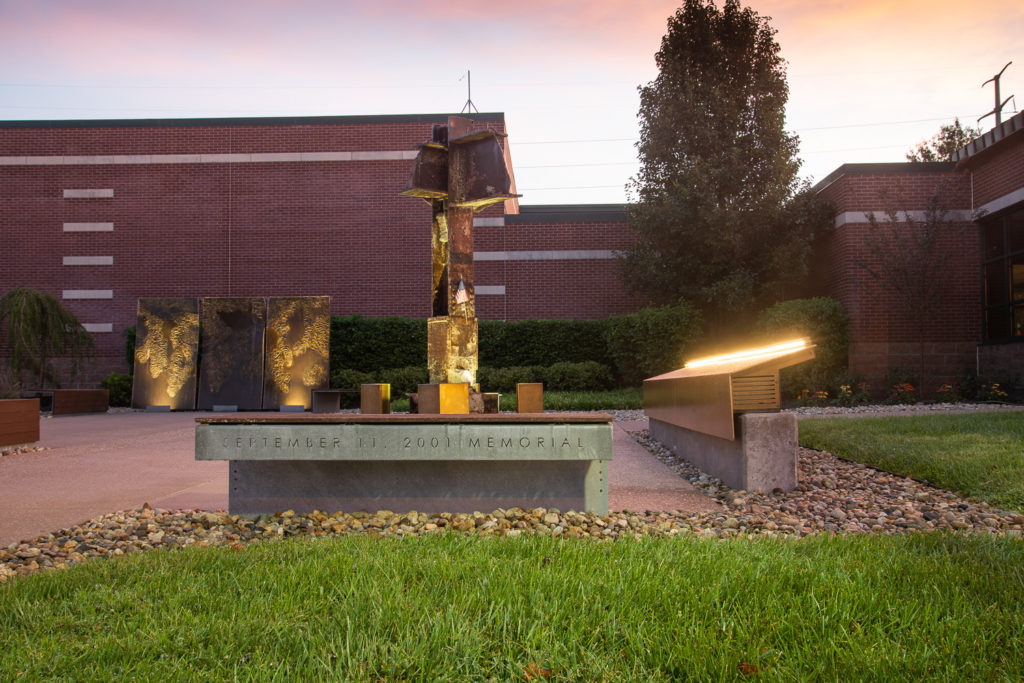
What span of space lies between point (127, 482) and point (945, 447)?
7.61m

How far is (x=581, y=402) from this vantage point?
13.0m

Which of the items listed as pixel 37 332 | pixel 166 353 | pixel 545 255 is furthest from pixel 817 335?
pixel 37 332

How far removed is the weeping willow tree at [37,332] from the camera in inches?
592

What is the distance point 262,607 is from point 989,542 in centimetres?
346

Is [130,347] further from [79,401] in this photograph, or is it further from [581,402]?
[581,402]

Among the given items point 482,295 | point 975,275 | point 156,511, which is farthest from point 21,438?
point 975,275

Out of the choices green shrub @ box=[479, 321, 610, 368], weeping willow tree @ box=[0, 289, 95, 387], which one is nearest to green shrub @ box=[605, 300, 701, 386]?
green shrub @ box=[479, 321, 610, 368]

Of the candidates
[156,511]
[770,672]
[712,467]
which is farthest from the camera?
[712,467]

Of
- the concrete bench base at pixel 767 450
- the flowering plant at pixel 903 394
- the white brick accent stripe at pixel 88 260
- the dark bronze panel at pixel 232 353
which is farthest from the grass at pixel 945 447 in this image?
the white brick accent stripe at pixel 88 260

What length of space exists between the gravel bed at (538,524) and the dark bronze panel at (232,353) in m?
11.2

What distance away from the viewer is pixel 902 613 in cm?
232

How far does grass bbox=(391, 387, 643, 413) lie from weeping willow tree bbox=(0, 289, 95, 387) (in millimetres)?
8593

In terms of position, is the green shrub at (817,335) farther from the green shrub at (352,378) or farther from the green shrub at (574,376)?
the green shrub at (352,378)

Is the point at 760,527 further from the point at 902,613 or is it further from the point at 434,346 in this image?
the point at 434,346
